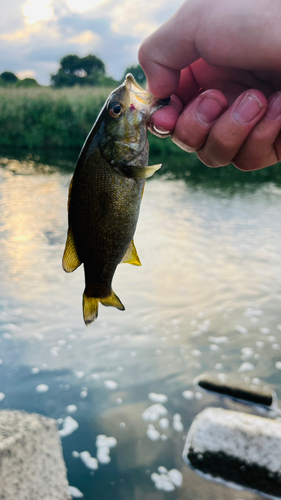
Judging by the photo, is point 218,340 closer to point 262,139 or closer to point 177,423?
point 177,423

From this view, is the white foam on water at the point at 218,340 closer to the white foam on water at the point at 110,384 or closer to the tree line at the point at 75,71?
the white foam on water at the point at 110,384

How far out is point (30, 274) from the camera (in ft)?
24.4

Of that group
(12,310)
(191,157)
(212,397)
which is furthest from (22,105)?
(212,397)

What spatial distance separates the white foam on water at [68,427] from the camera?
13.7 ft

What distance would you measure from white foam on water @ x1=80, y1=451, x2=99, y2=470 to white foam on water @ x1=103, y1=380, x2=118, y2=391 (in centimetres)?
86

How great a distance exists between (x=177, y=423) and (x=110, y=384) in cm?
87

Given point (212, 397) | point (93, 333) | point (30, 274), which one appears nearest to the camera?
point (212, 397)

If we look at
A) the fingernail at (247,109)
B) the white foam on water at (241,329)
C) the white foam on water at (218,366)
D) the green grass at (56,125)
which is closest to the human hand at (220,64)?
the fingernail at (247,109)

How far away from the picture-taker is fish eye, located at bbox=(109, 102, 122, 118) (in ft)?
5.97

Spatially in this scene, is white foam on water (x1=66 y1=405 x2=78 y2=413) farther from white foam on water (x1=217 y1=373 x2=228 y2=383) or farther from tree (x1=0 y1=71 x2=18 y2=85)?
tree (x1=0 y1=71 x2=18 y2=85)

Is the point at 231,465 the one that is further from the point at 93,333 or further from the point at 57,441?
the point at 93,333

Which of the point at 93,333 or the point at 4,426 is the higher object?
the point at 4,426

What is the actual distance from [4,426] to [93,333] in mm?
2462

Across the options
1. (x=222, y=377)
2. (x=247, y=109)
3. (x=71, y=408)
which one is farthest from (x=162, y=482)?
(x=247, y=109)
